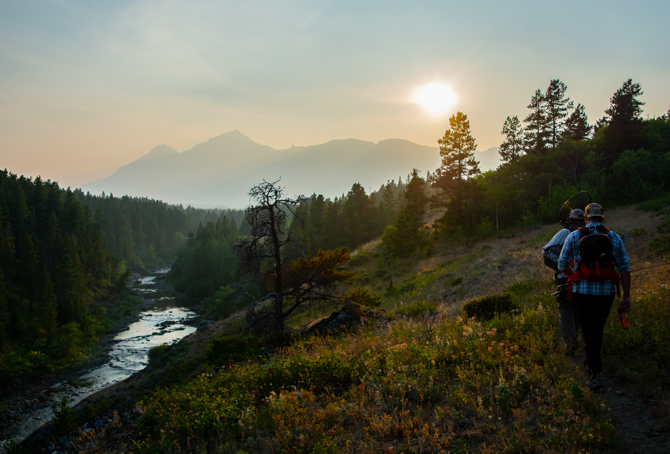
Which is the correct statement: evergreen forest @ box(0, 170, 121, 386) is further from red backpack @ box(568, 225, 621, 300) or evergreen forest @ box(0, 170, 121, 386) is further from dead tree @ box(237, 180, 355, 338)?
red backpack @ box(568, 225, 621, 300)

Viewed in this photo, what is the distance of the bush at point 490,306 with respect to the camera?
8.89 meters

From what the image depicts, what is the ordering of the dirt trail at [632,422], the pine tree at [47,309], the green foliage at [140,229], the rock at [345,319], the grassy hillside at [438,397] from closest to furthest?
the dirt trail at [632,422] < the grassy hillside at [438,397] < the rock at [345,319] < the pine tree at [47,309] < the green foliage at [140,229]

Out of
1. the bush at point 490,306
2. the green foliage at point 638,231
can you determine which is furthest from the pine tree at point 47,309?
the green foliage at point 638,231

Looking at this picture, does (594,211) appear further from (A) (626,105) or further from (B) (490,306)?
(A) (626,105)

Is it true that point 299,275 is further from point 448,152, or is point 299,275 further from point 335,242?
point 335,242

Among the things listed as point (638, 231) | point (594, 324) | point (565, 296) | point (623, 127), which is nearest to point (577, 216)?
point (565, 296)

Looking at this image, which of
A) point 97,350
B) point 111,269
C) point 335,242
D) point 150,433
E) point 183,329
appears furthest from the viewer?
point 111,269

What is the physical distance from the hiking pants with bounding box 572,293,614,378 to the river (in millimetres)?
32145

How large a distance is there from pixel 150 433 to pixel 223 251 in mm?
80710

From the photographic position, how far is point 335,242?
179 feet

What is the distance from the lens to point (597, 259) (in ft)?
15.4

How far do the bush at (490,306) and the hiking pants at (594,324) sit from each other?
3.93 metres

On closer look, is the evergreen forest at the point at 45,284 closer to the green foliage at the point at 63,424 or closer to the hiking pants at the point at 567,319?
the green foliage at the point at 63,424

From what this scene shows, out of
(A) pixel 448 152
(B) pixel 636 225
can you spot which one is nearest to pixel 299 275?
(B) pixel 636 225
